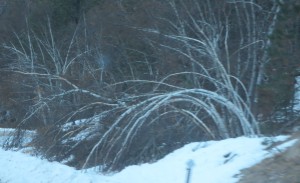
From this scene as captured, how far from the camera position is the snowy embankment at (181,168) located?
33.6 ft

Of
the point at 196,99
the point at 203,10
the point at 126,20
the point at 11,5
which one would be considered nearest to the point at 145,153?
the point at 196,99

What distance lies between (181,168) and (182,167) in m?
0.03

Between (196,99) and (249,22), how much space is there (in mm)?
4160

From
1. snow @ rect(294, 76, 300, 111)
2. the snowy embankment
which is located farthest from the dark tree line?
the snowy embankment

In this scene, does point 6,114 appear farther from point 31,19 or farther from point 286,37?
point 286,37

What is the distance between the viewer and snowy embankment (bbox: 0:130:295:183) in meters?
10.2

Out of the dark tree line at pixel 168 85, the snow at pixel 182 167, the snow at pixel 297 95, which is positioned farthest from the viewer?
the snow at pixel 297 95

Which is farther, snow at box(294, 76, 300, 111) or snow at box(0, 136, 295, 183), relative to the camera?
snow at box(294, 76, 300, 111)

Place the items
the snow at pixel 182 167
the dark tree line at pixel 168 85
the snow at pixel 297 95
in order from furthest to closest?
the snow at pixel 297 95 → the dark tree line at pixel 168 85 → the snow at pixel 182 167

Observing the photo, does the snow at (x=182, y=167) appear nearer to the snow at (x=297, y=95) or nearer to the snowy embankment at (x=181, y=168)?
the snowy embankment at (x=181, y=168)

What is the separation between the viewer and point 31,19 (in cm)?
3200

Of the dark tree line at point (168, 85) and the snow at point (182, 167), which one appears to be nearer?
the snow at point (182, 167)

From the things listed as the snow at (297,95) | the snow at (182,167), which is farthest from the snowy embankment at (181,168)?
the snow at (297,95)

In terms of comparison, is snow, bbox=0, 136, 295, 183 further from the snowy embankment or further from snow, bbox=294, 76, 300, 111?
snow, bbox=294, 76, 300, 111
